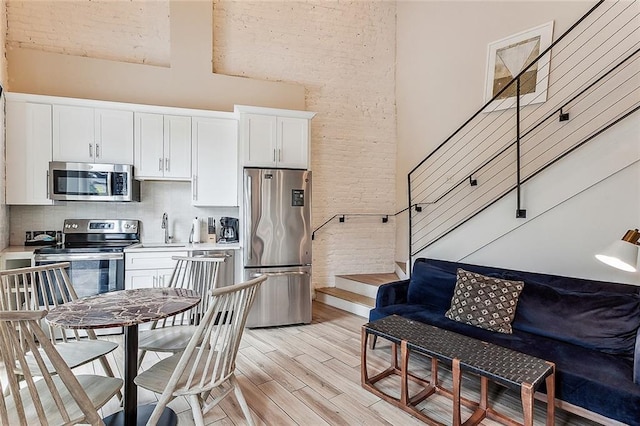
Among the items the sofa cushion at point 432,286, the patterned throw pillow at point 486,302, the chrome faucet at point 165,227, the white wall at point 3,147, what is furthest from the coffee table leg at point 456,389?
the white wall at point 3,147

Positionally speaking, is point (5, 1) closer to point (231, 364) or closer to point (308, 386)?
point (231, 364)

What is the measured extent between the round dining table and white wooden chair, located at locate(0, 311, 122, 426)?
0.85 feet

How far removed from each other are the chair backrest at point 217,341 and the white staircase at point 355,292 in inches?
105

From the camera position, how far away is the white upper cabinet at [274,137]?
404 cm

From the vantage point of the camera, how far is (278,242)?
4.04m

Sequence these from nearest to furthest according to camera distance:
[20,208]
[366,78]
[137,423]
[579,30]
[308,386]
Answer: [137,423] < [308,386] < [579,30] < [20,208] < [366,78]

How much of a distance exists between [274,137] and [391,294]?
7.36 feet

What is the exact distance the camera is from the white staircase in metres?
4.50

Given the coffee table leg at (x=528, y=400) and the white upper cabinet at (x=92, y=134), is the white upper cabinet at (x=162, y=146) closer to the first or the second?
the white upper cabinet at (x=92, y=134)

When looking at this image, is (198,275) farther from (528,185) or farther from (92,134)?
(528,185)

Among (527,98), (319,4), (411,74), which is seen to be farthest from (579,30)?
(319,4)

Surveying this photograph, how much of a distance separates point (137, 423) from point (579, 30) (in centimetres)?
509

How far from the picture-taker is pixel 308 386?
2666 millimetres

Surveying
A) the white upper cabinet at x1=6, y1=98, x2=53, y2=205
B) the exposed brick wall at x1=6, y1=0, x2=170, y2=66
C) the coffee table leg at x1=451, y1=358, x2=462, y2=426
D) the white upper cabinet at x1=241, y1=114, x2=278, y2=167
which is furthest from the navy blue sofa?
the exposed brick wall at x1=6, y1=0, x2=170, y2=66
